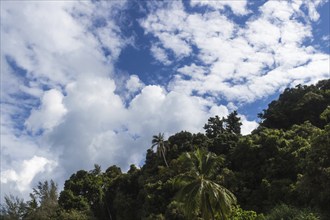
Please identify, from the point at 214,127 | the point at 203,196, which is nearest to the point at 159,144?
the point at 214,127

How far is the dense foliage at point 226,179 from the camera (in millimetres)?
38969

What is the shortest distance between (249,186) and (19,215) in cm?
4557

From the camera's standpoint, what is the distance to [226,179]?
189 feet

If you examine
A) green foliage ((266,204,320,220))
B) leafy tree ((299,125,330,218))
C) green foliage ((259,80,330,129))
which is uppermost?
green foliage ((259,80,330,129))

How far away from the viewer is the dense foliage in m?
39.0

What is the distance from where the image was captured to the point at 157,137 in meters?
85.8

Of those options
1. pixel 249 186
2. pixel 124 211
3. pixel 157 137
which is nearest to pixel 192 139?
pixel 157 137

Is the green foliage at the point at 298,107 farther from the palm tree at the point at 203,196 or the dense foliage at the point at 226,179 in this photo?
A: the palm tree at the point at 203,196

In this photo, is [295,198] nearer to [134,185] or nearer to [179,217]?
[179,217]

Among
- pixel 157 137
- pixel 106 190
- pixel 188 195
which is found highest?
pixel 157 137

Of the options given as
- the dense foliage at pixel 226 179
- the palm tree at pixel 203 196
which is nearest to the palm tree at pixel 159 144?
the dense foliage at pixel 226 179

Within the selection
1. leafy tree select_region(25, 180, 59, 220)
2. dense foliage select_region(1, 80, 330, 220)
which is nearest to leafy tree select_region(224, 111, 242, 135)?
dense foliage select_region(1, 80, 330, 220)

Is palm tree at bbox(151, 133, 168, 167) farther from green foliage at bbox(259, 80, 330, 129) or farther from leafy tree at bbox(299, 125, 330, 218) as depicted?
leafy tree at bbox(299, 125, 330, 218)

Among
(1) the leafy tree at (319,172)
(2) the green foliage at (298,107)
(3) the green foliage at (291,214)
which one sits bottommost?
(3) the green foliage at (291,214)
